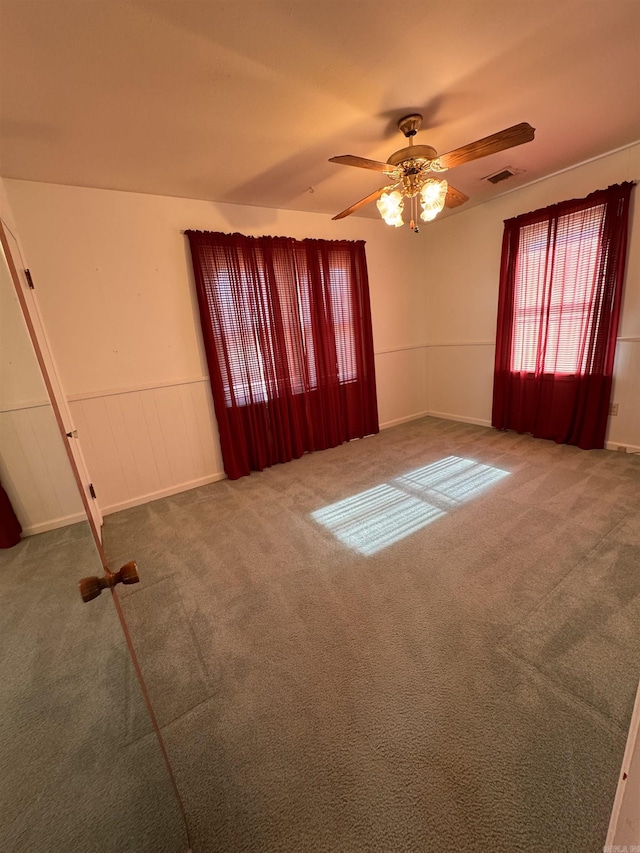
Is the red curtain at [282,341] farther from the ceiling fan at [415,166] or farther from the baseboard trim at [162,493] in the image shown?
the ceiling fan at [415,166]

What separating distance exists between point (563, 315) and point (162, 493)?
4.11 meters

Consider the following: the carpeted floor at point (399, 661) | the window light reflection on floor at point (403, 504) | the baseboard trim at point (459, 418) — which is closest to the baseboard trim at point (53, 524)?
the carpeted floor at point (399, 661)

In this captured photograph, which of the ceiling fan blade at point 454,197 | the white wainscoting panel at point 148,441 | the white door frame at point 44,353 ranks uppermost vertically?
the ceiling fan blade at point 454,197

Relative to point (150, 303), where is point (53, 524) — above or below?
below

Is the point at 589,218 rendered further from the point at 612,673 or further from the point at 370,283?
the point at 612,673

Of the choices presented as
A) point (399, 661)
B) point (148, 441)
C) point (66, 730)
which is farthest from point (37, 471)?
point (148, 441)

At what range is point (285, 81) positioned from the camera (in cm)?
161

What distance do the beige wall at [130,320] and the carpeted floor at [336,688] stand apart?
3.17 feet

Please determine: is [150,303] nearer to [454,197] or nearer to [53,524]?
[53,524]

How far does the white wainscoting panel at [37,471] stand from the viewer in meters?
0.95

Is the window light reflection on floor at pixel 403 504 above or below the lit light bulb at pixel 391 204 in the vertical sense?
below

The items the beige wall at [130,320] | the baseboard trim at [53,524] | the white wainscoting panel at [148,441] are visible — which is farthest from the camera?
the white wainscoting panel at [148,441]

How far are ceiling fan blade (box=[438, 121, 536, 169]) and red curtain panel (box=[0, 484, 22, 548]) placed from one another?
2517mm

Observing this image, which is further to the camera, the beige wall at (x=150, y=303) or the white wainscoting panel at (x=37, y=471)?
the beige wall at (x=150, y=303)
